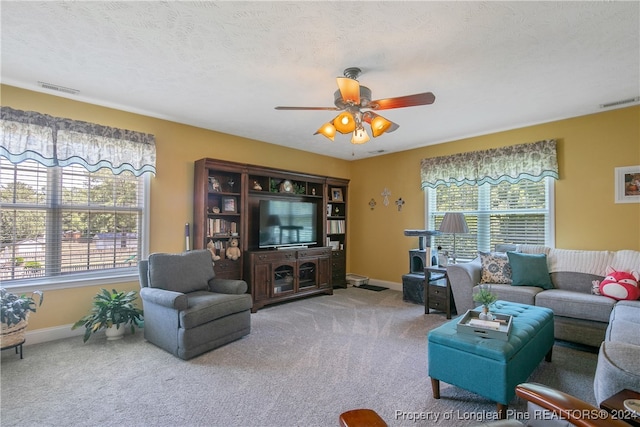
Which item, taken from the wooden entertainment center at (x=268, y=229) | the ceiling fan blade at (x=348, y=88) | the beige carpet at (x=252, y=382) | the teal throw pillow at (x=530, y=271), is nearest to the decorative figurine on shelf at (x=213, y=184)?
the wooden entertainment center at (x=268, y=229)

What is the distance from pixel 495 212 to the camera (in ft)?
14.8

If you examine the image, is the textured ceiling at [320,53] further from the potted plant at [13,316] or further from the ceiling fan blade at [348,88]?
the potted plant at [13,316]

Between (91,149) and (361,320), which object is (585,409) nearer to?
(361,320)

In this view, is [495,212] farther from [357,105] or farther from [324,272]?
[357,105]

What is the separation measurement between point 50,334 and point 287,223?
3031 millimetres

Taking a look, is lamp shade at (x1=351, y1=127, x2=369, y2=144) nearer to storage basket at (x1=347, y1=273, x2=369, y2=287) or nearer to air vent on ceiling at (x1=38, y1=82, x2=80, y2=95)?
air vent on ceiling at (x1=38, y1=82, x2=80, y2=95)

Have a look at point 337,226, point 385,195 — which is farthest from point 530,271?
point 337,226

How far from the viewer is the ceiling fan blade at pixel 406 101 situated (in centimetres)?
235

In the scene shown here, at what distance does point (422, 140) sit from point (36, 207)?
194 inches

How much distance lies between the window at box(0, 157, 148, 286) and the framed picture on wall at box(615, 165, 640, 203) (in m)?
5.49

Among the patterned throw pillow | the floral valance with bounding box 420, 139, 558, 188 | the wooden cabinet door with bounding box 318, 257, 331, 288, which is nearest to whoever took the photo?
the patterned throw pillow

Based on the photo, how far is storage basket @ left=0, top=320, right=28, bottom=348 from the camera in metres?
2.70

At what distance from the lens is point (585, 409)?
116 centimetres

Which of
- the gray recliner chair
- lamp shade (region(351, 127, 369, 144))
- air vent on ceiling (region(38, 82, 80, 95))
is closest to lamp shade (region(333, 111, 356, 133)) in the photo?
lamp shade (region(351, 127, 369, 144))
